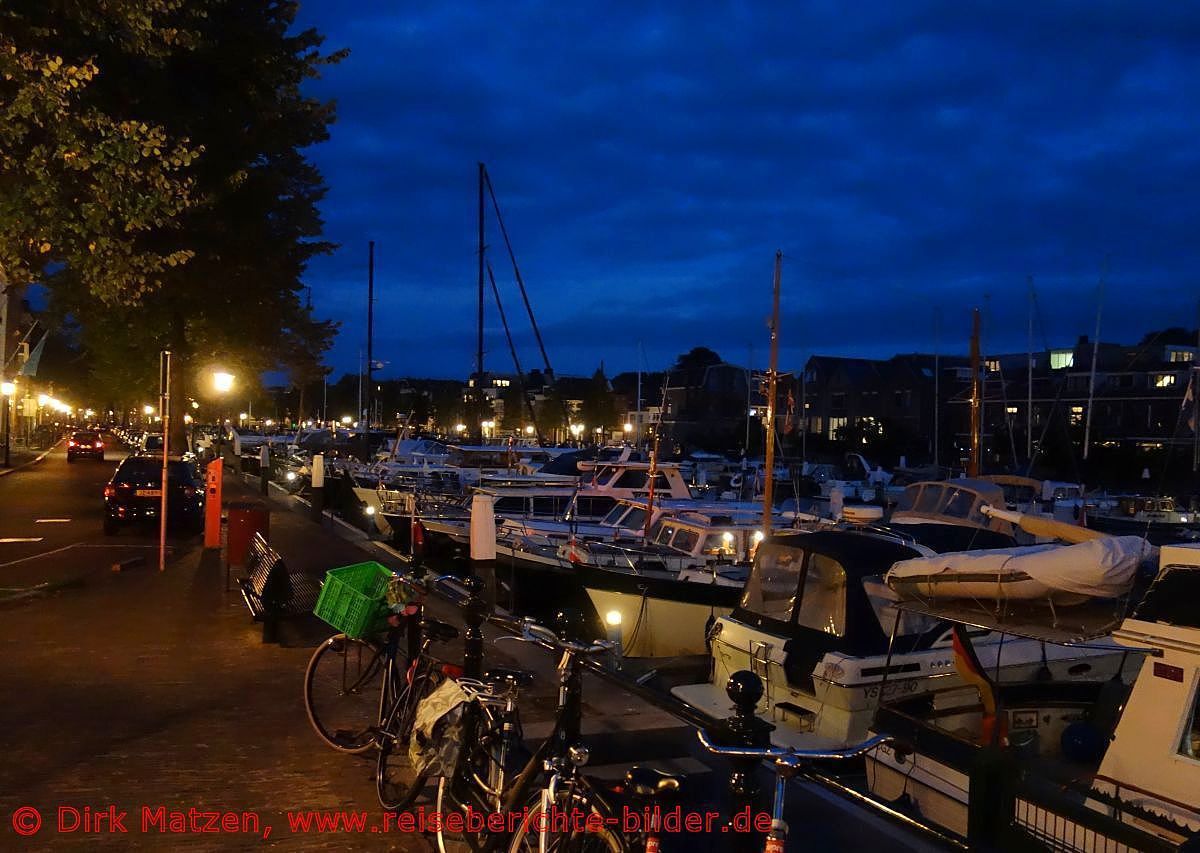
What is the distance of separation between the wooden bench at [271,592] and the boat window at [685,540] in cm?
957

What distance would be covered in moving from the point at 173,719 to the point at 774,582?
6.35 m

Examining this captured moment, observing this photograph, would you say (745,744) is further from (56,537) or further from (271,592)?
(56,537)

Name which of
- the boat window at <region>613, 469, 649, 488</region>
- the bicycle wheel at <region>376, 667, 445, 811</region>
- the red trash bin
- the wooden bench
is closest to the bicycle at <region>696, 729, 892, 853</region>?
the bicycle wheel at <region>376, 667, 445, 811</region>

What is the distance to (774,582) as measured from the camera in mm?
11062

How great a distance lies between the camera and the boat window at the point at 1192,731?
607cm

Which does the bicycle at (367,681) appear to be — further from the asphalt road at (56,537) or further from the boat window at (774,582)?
the asphalt road at (56,537)

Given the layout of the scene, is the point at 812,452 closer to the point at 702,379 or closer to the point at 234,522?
the point at 702,379

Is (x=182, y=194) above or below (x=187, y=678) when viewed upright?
above

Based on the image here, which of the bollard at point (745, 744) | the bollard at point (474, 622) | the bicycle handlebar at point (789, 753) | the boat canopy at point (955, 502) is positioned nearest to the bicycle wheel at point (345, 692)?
the bollard at point (474, 622)

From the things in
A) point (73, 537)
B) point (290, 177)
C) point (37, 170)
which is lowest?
point (73, 537)

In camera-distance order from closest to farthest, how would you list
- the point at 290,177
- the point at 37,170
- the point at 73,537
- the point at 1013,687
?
the point at 1013,687 < the point at 37,170 < the point at 73,537 < the point at 290,177

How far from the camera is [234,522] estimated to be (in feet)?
43.6

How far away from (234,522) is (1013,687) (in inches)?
387

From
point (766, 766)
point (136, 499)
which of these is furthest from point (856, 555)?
point (136, 499)
